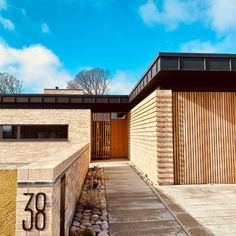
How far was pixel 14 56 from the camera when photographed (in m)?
20.2

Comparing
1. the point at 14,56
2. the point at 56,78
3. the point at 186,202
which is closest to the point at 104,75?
the point at 56,78

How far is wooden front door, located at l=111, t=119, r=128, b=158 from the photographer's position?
14031 millimetres

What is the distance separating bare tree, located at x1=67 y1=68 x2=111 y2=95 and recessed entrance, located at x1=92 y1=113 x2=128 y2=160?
1294 centimetres

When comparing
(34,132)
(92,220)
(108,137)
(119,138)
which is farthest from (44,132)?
(92,220)

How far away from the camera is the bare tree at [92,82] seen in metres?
26.8

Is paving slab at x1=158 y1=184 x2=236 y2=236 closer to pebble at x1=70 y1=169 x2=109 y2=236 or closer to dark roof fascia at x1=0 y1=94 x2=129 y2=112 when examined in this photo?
pebble at x1=70 y1=169 x2=109 y2=236

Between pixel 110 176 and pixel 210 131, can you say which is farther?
pixel 110 176

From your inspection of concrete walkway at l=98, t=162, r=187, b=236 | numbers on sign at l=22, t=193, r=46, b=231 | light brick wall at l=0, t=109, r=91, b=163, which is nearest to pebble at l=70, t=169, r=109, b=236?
concrete walkway at l=98, t=162, r=187, b=236

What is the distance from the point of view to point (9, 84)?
85.1 ft

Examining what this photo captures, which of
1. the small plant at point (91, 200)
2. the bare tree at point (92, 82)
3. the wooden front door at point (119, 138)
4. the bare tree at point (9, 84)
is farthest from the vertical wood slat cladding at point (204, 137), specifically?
the bare tree at point (9, 84)

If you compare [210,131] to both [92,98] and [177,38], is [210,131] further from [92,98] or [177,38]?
[177,38]

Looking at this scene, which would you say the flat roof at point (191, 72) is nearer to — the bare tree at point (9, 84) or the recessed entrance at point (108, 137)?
the recessed entrance at point (108, 137)

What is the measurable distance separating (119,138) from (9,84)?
1784 centimetres

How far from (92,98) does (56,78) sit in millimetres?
16796
